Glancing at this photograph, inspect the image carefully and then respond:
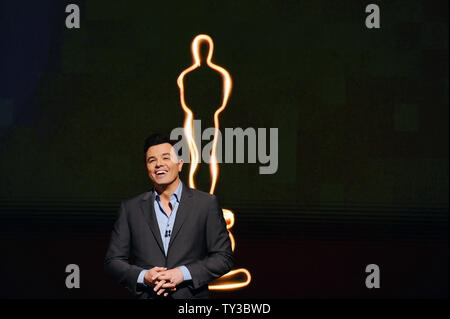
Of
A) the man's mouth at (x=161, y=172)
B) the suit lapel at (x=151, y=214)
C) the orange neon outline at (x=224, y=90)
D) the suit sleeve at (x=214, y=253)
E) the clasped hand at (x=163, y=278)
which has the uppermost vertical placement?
the orange neon outline at (x=224, y=90)

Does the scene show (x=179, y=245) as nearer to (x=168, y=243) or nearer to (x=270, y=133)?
(x=168, y=243)

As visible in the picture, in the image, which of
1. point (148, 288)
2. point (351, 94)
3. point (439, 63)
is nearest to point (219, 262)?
point (148, 288)

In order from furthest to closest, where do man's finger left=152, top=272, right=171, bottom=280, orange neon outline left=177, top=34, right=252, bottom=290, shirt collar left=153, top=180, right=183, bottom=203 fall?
orange neon outline left=177, top=34, right=252, bottom=290 → shirt collar left=153, top=180, right=183, bottom=203 → man's finger left=152, top=272, right=171, bottom=280

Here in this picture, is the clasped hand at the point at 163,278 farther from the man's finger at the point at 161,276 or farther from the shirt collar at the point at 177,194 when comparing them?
the shirt collar at the point at 177,194

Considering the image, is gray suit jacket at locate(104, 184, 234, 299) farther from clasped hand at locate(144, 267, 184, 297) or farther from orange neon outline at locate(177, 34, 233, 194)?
orange neon outline at locate(177, 34, 233, 194)

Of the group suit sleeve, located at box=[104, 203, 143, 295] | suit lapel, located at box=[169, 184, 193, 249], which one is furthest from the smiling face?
suit sleeve, located at box=[104, 203, 143, 295]

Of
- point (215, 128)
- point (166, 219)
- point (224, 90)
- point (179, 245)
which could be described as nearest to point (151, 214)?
point (166, 219)

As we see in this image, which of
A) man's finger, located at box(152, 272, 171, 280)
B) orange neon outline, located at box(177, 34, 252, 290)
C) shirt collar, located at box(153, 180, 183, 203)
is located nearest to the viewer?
man's finger, located at box(152, 272, 171, 280)

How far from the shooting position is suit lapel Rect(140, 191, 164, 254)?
264cm

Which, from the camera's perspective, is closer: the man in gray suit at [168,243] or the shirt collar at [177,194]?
the man in gray suit at [168,243]

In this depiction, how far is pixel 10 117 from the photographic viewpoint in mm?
3664

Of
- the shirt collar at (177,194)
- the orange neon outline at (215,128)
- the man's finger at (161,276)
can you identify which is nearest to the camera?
the man's finger at (161,276)

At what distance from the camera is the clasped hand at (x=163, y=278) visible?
8.38 feet

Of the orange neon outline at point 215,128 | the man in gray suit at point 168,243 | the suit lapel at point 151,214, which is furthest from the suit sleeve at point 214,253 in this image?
the orange neon outline at point 215,128
